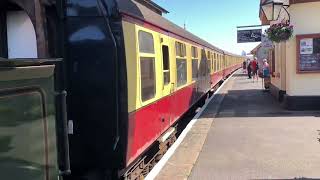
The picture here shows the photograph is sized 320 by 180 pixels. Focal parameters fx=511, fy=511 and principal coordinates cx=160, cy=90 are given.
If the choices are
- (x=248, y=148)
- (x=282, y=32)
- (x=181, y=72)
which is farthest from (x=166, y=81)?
(x=282, y=32)

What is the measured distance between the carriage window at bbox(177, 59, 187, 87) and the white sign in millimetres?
4974

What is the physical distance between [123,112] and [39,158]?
3.18 metres

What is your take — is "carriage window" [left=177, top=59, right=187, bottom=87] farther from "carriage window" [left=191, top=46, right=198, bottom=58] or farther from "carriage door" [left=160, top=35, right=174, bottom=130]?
"carriage window" [left=191, top=46, right=198, bottom=58]

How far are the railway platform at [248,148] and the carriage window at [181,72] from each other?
3.84 feet

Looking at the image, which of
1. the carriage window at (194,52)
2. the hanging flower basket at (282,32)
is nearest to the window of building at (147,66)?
the carriage window at (194,52)

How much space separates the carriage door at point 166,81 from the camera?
8.36m

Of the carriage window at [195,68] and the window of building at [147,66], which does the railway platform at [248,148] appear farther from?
the window of building at [147,66]

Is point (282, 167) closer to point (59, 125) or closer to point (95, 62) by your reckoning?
point (95, 62)

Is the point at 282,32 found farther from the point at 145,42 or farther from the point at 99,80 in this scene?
the point at 99,80

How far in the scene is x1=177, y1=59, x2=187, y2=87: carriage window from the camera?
10.2 m

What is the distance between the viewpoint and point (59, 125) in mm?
2992

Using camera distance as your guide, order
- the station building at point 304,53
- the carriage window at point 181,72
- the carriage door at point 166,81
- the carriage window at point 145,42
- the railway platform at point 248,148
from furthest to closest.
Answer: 1. the station building at point 304,53
2. the carriage window at point 181,72
3. the carriage door at point 166,81
4. the railway platform at point 248,148
5. the carriage window at point 145,42

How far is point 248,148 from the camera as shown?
31.3 feet

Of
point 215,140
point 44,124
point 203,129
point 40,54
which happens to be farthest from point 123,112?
point 203,129
